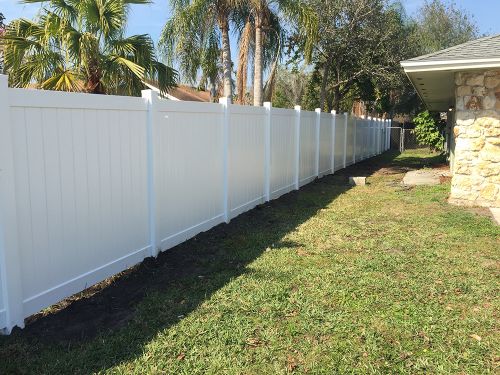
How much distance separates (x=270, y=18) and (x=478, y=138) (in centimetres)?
799

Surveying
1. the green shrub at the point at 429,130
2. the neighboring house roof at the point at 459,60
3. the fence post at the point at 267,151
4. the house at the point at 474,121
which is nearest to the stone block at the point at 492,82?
the house at the point at 474,121

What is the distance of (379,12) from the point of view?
1705 cm

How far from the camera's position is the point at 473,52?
8117 mm

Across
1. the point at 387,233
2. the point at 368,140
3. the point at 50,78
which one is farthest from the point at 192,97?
the point at 387,233

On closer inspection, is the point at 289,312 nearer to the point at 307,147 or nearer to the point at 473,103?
the point at 473,103

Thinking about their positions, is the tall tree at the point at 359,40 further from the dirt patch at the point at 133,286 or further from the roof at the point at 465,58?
the dirt patch at the point at 133,286

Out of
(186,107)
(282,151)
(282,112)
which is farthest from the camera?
(282,151)

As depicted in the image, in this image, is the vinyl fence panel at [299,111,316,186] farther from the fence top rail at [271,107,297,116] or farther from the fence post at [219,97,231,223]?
the fence post at [219,97,231,223]

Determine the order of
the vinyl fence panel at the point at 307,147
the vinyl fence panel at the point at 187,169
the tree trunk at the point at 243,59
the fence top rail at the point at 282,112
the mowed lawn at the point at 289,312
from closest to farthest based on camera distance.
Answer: the mowed lawn at the point at 289,312 < the vinyl fence panel at the point at 187,169 < the fence top rail at the point at 282,112 < the vinyl fence panel at the point at 307,147 < the tree trunk at the point at 243,59

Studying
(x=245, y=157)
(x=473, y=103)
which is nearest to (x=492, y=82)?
(x=473, y=103)

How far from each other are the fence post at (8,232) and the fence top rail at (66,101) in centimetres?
13

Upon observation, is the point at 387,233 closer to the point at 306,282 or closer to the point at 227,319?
the point at 306,282

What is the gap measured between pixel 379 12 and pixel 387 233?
41.7ft

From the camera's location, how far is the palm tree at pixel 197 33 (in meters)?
12.5
